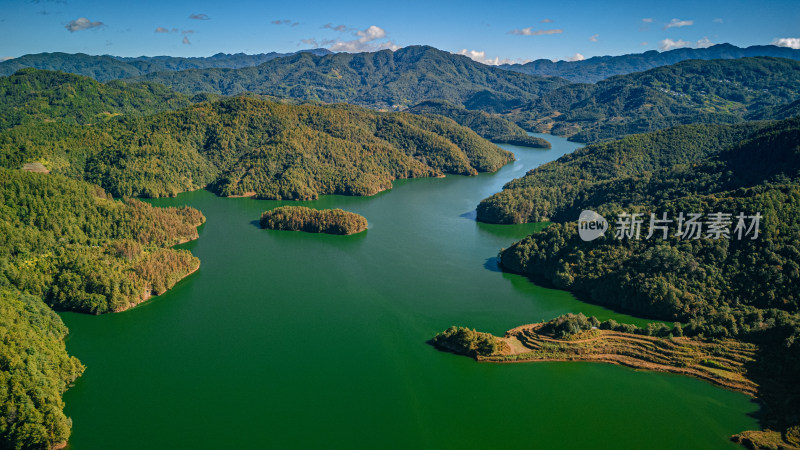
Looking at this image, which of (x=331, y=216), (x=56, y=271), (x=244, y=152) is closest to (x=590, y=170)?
(x=331, y=216)

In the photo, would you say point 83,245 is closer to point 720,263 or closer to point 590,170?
point 720,263

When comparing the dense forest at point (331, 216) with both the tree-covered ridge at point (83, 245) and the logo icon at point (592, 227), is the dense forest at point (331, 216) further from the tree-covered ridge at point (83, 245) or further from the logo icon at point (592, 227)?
the logo icon at point (592, 227)

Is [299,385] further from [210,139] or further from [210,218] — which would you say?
[210,139]

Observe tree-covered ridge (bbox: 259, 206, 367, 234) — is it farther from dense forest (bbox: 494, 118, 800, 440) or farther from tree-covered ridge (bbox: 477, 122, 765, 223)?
dense forest (bbox: 494, 118, 800, 440)

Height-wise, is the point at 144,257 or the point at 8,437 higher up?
the point at 144,257

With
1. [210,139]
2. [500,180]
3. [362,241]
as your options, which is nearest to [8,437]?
[362,241]
